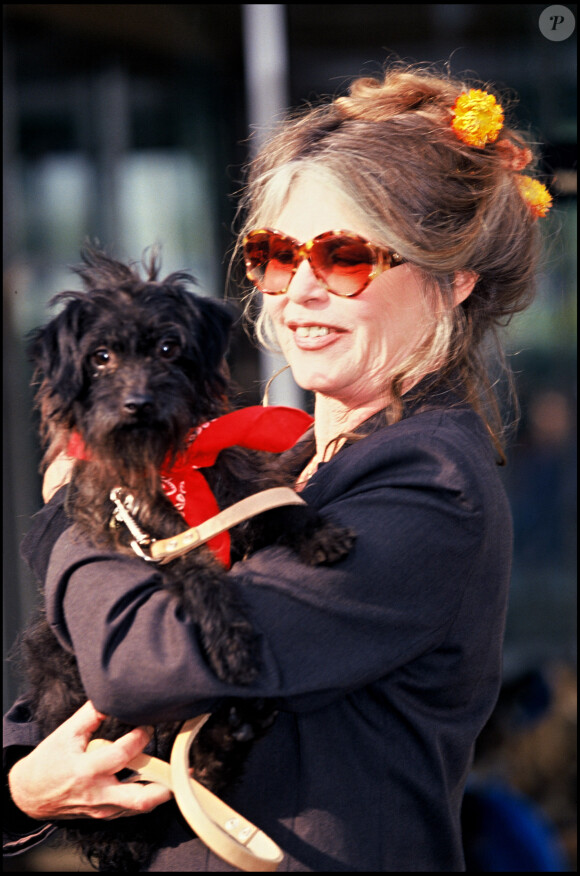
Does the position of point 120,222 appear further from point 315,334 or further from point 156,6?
point 315,334

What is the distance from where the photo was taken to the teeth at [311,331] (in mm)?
2127

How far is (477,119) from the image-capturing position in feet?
6.77

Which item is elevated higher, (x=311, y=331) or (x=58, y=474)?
(x=311, y=331)

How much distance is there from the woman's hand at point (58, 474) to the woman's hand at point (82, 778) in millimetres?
569

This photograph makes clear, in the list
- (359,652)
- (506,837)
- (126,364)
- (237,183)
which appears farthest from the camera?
(237,183)

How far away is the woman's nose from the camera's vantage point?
6.76 ft

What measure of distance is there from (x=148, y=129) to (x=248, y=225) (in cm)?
367

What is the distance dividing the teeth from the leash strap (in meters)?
0.49

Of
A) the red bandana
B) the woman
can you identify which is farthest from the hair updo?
the red bandana

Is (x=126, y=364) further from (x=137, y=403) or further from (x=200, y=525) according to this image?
(x=200, y=525)

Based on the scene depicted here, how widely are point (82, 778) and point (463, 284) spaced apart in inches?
56.7

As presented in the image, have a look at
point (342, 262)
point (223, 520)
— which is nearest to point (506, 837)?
point (223, 520)

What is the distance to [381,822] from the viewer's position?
1690mm

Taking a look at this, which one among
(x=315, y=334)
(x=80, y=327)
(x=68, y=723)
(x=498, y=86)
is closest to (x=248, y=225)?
(x=315, y=334)
